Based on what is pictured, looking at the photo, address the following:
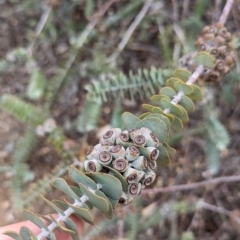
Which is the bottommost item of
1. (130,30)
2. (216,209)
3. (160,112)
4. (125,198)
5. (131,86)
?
(216,209)

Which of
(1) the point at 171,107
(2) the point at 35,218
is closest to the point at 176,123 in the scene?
(1) the point at 171,107

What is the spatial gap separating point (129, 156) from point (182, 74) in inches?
13.4

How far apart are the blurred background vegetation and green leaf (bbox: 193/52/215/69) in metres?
0.30

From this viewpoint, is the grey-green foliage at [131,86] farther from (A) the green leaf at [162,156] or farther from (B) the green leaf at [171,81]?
(A) the green leaf at [162,156]

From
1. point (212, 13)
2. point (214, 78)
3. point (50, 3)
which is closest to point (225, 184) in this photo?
point (212, 13)

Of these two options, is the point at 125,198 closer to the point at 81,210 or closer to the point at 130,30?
the point at 81,210

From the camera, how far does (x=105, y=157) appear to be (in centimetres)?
76

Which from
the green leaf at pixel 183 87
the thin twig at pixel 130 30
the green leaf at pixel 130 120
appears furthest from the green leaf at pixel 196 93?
the thin twig at pixel 130 30

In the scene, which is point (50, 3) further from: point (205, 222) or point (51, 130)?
point (205, 222)

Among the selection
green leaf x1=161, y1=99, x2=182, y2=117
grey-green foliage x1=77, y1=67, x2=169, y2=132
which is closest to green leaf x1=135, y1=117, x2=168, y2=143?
green leaf x1=161, y1=99, x2=182, y2=117

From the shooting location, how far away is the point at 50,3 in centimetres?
175

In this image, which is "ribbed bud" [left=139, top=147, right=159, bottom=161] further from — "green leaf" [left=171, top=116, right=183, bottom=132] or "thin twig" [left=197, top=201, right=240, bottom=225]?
"thin twig" [left=197, top=201, right=240, bottom=225]

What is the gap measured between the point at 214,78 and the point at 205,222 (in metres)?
0.90

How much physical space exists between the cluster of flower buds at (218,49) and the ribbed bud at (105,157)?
1.34ft
